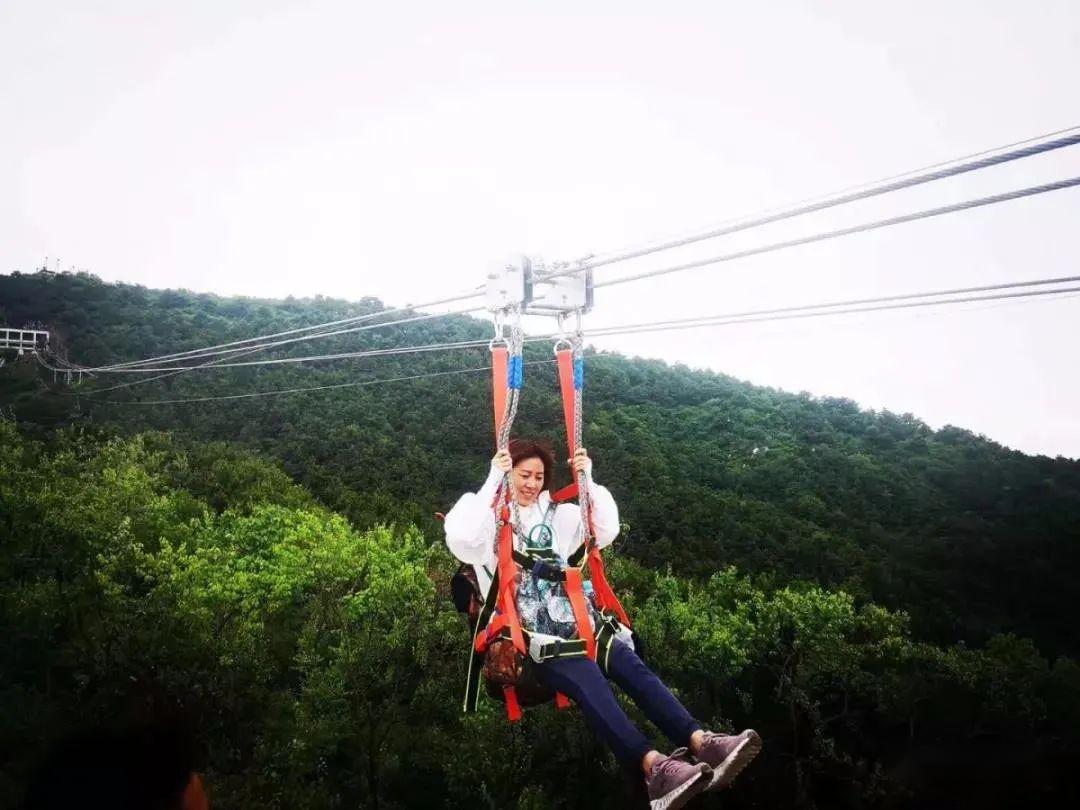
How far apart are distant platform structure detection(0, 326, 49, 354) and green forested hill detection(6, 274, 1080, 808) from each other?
0.59m

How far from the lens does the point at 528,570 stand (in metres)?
3.34

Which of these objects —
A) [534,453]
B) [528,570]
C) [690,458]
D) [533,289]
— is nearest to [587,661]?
[528,570]

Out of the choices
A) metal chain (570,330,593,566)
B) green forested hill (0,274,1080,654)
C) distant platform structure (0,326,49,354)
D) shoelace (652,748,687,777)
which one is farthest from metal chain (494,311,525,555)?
distant platform structure (0,326,49,354)

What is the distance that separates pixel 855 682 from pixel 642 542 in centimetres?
569

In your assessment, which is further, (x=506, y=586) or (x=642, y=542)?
(x=642, y=542)

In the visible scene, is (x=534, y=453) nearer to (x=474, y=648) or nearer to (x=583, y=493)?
(x=583, y=493)

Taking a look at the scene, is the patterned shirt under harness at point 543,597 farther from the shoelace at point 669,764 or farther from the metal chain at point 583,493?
the shoelace at point 669,764

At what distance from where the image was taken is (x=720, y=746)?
2646mm

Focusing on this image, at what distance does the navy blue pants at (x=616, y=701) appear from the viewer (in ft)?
9.33

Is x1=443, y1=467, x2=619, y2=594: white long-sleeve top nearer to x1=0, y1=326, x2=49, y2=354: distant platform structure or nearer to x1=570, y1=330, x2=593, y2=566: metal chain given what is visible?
x1=570, y1=330, x2=593, y2=566: metal chain

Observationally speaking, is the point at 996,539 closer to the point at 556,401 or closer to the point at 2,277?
the point at 556,401

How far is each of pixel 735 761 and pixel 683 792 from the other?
22 cm

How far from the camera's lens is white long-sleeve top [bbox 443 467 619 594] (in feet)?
10.6

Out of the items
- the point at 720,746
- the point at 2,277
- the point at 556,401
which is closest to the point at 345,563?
the point at 720,746
